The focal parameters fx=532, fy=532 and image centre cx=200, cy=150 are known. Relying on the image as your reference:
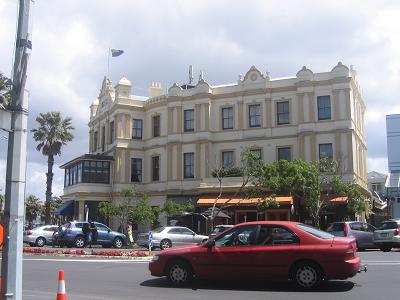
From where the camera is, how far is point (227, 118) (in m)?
43.0

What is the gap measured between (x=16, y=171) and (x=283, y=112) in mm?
35534

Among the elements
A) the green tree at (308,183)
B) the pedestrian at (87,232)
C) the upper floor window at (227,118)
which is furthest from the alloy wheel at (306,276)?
the upper floor window at (227,118)

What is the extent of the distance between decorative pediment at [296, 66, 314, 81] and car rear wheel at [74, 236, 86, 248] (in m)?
20.0

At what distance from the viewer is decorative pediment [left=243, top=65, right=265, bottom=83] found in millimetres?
42000

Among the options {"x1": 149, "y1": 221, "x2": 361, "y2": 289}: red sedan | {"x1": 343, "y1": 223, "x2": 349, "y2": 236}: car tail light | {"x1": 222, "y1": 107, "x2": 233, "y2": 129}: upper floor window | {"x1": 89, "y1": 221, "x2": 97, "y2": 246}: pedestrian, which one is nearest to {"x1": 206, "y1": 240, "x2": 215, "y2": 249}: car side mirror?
{"x1": 149, "y1": 221, "x2": 361, "y2": 289}: red sedan

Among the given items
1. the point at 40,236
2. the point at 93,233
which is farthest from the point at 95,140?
the point at 93,233

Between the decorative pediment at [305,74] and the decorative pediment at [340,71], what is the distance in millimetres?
1602

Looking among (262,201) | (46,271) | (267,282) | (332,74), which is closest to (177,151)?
(262,201)

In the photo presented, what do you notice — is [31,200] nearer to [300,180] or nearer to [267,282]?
[300,180]

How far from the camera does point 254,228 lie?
11.9m

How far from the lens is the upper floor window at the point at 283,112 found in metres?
41.0

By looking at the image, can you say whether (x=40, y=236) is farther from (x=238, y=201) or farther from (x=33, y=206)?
(x=33, y=206)

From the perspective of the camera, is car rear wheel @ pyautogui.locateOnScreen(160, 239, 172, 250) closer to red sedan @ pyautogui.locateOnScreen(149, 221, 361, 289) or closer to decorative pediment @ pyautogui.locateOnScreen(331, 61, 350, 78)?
red sedan @ pyautogui.locateOnScreen(149, 221, 361, 289)

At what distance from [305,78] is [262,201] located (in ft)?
35.0
